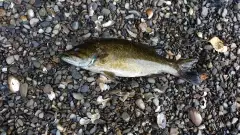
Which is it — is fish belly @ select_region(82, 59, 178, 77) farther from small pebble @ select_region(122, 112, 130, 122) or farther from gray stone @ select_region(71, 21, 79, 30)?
gray stone @ select_region(71, 21, 79, 30)

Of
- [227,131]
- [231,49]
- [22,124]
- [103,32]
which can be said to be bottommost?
[227,131]

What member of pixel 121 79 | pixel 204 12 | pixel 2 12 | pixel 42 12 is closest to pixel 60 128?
pixel 121 79

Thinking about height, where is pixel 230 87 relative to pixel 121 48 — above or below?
below

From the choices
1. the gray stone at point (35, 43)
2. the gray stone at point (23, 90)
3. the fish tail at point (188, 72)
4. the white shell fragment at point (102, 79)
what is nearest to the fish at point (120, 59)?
the fish tail at point (188, 72)

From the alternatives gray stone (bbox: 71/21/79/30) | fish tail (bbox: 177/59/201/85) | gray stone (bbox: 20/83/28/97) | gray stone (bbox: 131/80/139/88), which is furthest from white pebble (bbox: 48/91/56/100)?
fish tail (bbox: 177/59/201/85)

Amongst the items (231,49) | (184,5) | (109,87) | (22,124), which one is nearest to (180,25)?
(184,5)

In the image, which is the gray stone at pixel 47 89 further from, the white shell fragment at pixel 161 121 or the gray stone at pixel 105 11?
the white shell fragment at pixel 161 121

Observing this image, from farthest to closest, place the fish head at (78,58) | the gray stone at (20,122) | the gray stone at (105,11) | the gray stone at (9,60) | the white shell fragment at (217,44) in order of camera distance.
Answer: the white shell fragment at (217,44) < the gray stone at (105,11) < the gray stone at (9,60) < the gray stone at (20,122) < the fish head at (78,58)

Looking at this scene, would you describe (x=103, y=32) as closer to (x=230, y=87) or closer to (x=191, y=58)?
(x=191, y=58)
